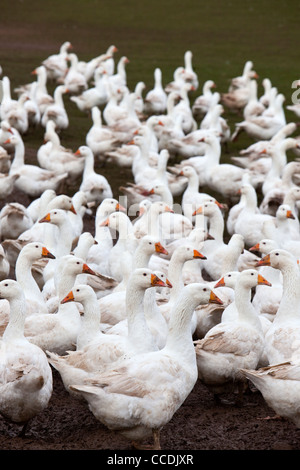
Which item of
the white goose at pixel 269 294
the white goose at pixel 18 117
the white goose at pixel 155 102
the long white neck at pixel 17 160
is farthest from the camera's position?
the white goose at pixel 155 102

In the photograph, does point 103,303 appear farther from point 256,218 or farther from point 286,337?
point 256,218

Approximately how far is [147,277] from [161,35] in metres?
26.5

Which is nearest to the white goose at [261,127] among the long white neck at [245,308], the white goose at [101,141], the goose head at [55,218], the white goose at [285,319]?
the white goose at [101,141]

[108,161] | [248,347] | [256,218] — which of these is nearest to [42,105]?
[108,161]

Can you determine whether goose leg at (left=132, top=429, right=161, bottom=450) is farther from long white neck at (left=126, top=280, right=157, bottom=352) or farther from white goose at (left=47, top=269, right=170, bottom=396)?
long white neck at (left=126, top=280, right=157, bottom=352)

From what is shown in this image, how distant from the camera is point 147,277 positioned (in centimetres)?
738

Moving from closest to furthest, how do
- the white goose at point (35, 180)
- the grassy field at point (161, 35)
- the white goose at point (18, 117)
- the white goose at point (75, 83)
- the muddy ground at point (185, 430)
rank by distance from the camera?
the muddy ground at point (185, 430) → the white goose at point (35, 180) → the white goose at point (18, 117) → the white goose at point (75, 83) → the grassy field at point (161, 35)

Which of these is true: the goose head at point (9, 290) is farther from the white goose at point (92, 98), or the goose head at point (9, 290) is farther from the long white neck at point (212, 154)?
the white goose at point (92, 98)

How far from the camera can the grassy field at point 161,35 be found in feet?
87.3

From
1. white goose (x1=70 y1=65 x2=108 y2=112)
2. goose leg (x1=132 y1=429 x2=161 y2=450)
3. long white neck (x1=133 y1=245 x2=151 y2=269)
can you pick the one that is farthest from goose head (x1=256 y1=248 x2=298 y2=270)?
white goose (x1=70 y1=65 x2=108 y2=112)

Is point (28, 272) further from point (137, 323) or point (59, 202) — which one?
point (59, 202)

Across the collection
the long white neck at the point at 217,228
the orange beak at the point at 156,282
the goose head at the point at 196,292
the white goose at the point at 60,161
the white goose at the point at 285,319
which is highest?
the goose head at the point at 196,292

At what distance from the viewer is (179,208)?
1405 cm

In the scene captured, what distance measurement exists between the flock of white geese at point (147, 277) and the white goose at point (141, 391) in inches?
0.4
